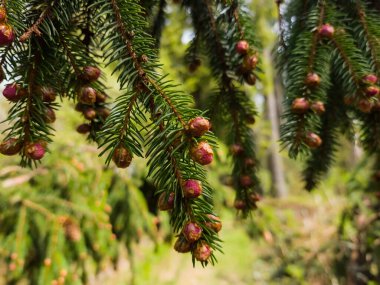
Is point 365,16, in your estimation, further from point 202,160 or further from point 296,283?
point 296,283

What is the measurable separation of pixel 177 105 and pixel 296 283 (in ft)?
9.27

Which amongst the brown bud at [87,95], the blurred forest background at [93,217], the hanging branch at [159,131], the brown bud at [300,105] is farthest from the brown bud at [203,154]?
the blurred forest background at [93,217]

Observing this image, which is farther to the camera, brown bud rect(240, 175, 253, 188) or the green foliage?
brown bud rect(240, 175, 253, 188)

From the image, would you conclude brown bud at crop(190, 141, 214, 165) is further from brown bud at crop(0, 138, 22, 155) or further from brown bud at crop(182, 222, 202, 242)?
brown bud at crop(0, 138, 22, 155)

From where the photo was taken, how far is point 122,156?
1.78 feet

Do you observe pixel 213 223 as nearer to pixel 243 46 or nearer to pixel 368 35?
pixel 243 46

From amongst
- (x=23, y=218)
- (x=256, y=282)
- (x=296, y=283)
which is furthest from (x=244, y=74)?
(x=256, y=282)

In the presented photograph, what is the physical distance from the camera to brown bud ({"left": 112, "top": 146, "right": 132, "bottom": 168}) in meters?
0.54

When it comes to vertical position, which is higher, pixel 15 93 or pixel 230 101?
pixel 230 101

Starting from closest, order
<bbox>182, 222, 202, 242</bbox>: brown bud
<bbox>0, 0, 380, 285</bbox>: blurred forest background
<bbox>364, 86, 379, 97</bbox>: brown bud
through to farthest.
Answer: <bbox>182, 222, 202, 242</bbox>: brown bud
<bbox>364, 86, 379, 97</bbox>: brown bud
<bbox>0, 0, 380, 285</bbox>: blurred forest background

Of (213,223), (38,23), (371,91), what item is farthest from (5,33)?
(371,91)

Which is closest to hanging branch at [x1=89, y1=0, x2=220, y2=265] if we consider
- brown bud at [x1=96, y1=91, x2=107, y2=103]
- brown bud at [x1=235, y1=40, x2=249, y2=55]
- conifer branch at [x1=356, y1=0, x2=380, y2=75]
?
brown bud at [x1=96, y1=91, x2=107, y2=103]

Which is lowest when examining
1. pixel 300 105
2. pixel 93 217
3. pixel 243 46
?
pixel 93 217

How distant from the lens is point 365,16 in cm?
90
